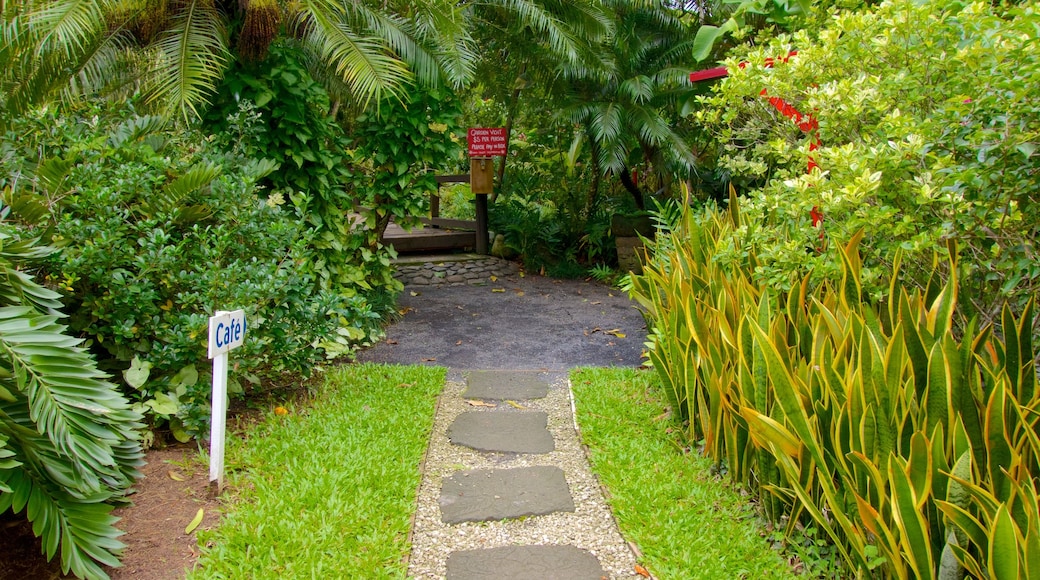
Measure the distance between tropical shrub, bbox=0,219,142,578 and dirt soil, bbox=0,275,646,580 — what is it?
0.68 feet

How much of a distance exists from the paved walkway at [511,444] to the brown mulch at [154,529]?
2.99ft

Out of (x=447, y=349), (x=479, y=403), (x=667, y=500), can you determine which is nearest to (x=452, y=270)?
(x=447, y=349)

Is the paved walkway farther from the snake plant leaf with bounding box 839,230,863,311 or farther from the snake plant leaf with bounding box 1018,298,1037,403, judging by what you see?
the snake plant leaf with bounding box 1018,298,1037,403

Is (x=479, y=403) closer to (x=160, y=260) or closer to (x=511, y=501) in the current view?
(x=511, y=501)

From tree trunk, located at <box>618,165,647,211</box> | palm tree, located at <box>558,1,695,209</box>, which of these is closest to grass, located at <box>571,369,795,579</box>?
palm tree, located at <box>558,1,695,209</box>

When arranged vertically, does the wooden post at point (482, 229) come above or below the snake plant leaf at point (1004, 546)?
above

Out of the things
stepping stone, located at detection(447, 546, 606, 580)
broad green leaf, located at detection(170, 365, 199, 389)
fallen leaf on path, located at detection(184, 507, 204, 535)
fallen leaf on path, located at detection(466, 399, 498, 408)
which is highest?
broad green leaf, located at detection(170, 365, 199, 389)

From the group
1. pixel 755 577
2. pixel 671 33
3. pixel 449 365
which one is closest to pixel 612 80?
pixel 671 33

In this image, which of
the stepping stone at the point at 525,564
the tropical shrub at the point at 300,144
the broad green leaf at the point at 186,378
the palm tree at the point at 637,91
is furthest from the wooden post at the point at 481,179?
the stepping stone at the point at 525,564

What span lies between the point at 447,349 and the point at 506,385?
1.13 metres

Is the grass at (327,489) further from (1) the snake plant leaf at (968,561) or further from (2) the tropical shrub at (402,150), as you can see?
(2) the tropical shrub at (402,150)

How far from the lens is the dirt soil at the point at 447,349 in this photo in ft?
9.50

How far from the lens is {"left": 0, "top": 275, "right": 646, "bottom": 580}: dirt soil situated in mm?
2896

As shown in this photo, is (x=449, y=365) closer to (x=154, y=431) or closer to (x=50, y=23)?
(x=154, y=431)
